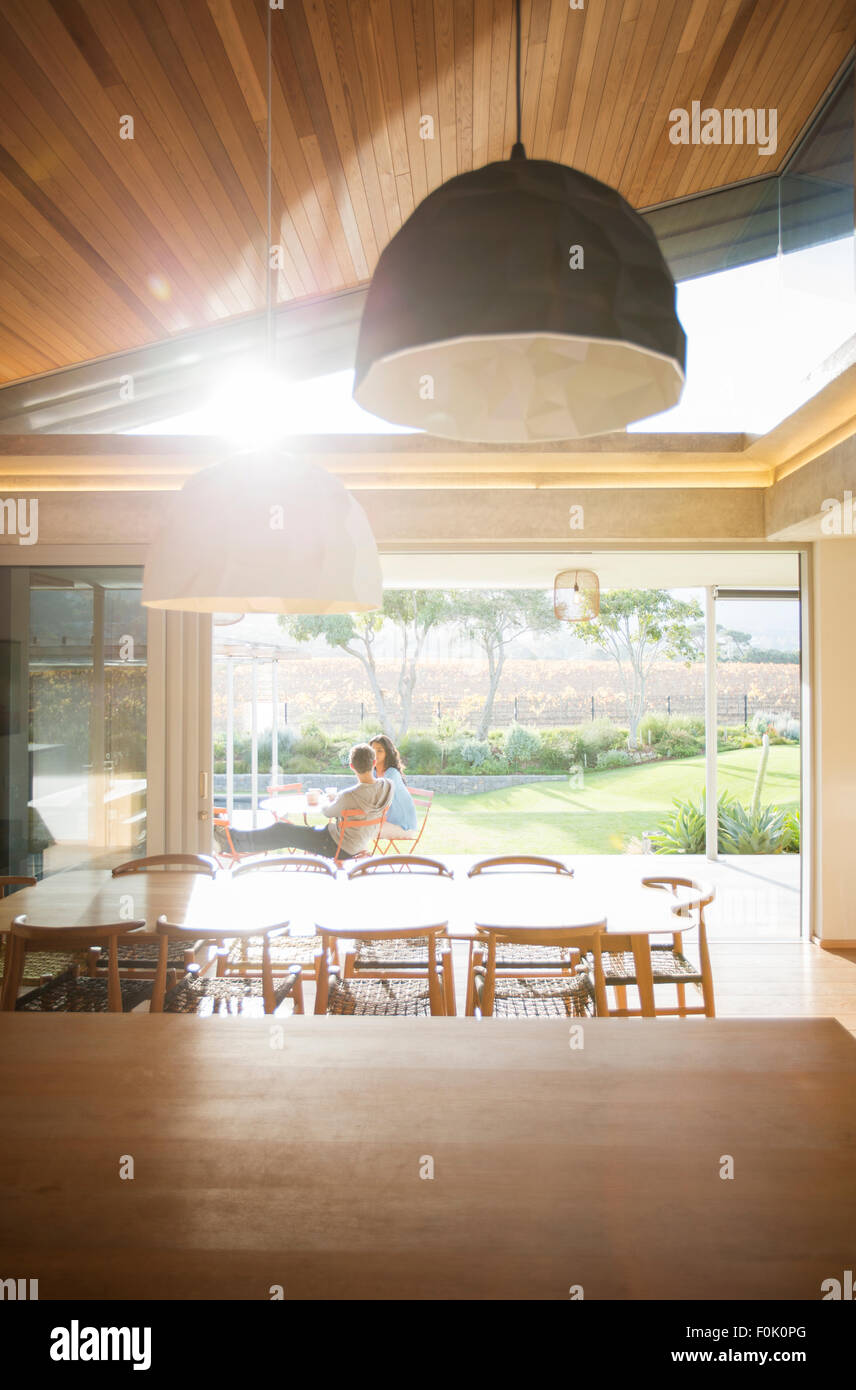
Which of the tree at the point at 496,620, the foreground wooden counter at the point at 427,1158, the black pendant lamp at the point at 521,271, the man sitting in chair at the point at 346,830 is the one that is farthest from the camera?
the tree at the point at 496,620

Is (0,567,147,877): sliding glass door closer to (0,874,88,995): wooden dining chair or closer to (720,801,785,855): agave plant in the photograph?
(0,874,88,995): wooden dining chair

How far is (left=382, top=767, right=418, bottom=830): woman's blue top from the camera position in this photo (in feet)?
22.3

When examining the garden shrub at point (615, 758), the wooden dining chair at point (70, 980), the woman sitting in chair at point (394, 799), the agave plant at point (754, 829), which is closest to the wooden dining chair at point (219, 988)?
the wooden dining chair at point (70, 980)

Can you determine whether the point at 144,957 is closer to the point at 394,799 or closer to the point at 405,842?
the point at 394,799

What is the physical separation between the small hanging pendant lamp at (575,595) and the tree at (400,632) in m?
6.66

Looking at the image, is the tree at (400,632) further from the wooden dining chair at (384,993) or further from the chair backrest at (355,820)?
the wooden dining chair at (384,993)

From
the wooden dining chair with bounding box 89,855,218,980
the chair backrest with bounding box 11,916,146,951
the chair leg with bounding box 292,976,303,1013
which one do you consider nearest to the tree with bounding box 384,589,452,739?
the wooden dining chair with bounding box 89,855,218,980

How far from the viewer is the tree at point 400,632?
12.2 metres

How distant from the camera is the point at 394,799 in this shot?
6816 millimetres

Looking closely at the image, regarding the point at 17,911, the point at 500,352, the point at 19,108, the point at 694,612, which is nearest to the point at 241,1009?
the point at 17,911

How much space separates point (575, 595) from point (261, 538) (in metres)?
4.01

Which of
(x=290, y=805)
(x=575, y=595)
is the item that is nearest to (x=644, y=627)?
(x=290, y=805)

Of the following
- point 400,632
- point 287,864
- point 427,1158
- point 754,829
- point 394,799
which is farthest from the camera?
point 400,632

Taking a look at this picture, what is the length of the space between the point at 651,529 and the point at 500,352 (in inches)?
145
